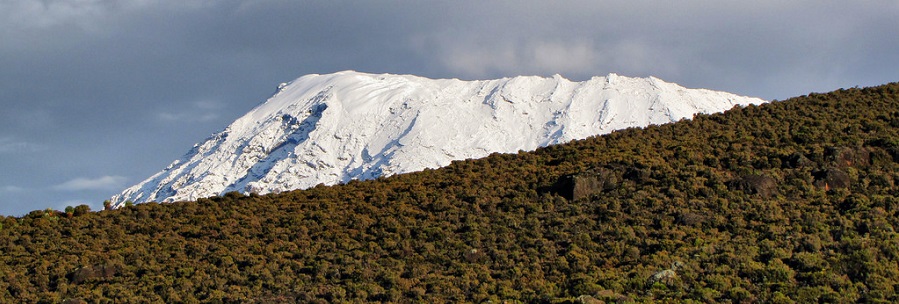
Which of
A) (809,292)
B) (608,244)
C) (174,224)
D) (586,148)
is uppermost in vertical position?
(586,148)

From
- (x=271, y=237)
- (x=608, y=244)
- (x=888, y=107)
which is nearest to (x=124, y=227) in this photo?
(x=271, y=237)

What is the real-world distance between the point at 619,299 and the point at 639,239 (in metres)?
6.73

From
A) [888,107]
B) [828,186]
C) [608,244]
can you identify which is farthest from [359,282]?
[888,107]

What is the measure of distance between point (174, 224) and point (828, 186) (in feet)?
86.5

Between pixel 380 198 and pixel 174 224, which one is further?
pixel 380 198

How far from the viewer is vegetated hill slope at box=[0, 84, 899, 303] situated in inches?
1045

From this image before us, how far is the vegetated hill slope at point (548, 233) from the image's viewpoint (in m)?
26.5

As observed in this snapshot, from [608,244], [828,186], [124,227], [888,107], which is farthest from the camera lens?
[888,107]

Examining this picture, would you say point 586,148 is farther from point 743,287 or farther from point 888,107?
point 743,287

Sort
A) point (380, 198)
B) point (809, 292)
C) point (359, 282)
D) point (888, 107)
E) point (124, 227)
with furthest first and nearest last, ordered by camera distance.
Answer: point (888, 107) < point (380, 198) < point (124, 227) < point (359, 282) < point (809, 292)

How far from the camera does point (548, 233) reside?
32.5 m

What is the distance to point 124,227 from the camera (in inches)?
1460

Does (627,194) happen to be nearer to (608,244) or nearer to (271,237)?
(608,244)

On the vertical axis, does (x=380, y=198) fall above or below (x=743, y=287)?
above
